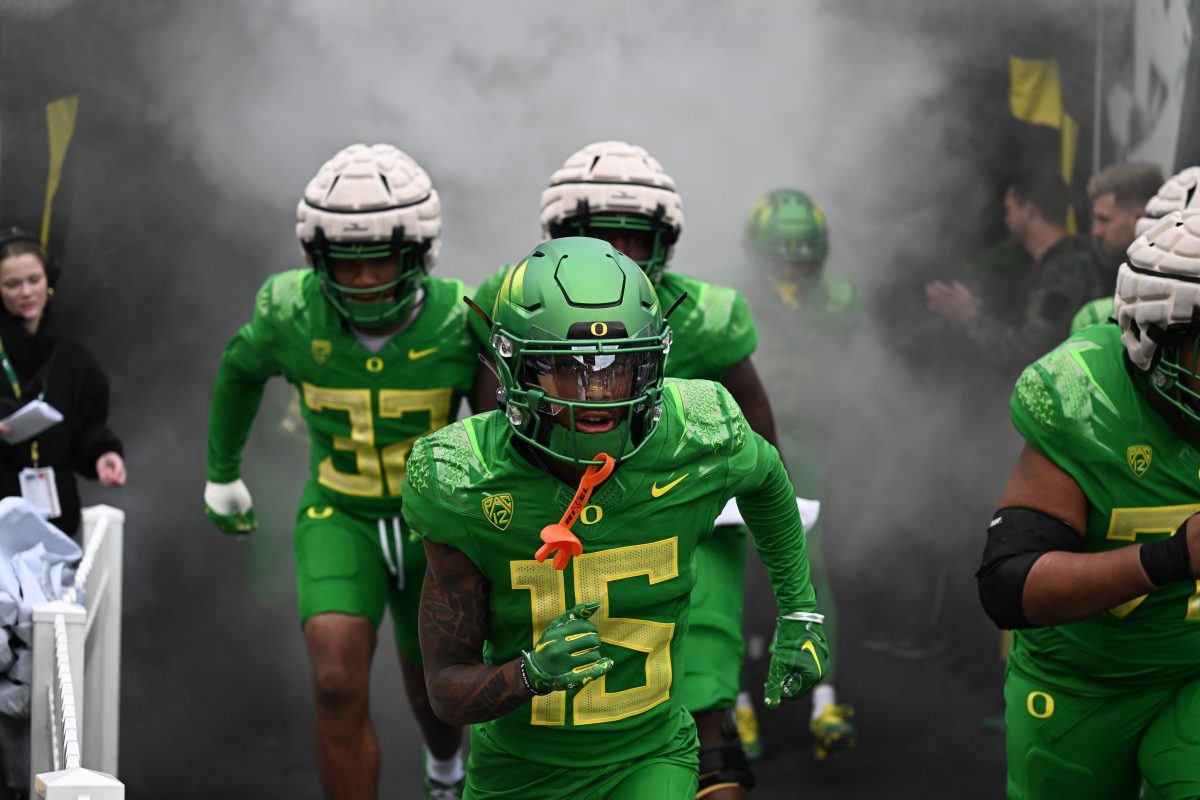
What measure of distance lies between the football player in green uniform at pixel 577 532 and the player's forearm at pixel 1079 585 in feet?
1.54

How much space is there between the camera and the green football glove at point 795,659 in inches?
156

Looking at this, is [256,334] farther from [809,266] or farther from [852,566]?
[852,566]

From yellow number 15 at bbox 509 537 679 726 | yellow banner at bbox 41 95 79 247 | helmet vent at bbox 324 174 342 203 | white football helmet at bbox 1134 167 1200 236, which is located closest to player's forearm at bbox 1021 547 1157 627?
yellow number 15 at bbox 509 537 679 726

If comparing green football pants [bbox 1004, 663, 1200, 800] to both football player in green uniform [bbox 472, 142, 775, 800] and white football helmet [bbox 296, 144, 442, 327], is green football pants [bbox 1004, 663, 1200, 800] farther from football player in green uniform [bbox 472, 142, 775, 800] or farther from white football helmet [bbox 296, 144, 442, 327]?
white football helmet [bbox 296, 144, 442, 327]

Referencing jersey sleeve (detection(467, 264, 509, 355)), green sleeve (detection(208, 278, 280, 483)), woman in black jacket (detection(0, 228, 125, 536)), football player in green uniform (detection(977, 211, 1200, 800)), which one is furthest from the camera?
woman in black jacket (detection(0, 228, 125, 536))

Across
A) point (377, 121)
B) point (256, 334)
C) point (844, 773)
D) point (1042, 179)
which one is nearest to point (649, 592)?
point (256, 334)

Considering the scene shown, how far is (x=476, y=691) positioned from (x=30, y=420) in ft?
9.98

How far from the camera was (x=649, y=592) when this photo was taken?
3754mm

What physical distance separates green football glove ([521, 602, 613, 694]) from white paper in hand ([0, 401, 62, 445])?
10.1 ft

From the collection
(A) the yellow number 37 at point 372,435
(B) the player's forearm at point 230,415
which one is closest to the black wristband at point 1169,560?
(A) the yellow number 37 at point 372,435

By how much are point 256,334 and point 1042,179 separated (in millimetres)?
3882

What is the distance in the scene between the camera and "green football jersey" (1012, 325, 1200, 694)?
408 cm

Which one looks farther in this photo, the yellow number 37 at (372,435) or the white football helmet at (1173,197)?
the white football helmet at (1173,197)

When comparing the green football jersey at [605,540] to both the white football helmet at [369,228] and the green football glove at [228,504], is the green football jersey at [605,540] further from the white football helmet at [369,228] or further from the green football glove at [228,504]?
the green football glove at [228,504]
